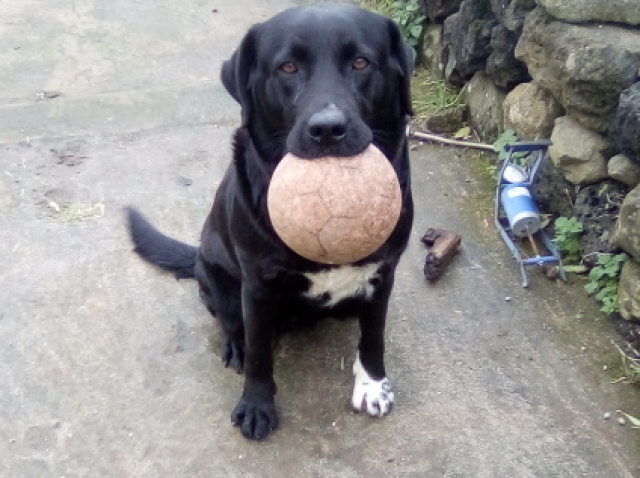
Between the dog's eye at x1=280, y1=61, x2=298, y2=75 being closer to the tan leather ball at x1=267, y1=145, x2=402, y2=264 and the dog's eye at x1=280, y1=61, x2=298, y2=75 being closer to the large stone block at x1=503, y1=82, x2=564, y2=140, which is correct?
the tan leather ball at x1=267, y1=145, x2=402, y2=264

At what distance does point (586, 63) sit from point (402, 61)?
1053 millimetres

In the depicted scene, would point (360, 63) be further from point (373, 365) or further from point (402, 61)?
point (373, 365)

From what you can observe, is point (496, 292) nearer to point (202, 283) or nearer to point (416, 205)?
point (416, 205)

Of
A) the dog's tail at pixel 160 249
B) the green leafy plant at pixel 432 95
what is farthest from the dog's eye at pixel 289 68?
the green leafy plant at pixel 432 95

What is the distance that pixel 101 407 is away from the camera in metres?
2.90

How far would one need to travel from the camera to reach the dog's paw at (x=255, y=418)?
9.06 feet

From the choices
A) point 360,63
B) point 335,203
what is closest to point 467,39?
point 360,63

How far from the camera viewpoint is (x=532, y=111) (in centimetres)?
384

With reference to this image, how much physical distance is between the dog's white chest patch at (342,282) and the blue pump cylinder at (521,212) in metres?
1.09

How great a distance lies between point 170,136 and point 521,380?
2382mm

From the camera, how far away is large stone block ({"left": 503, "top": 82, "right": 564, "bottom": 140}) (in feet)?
12.3

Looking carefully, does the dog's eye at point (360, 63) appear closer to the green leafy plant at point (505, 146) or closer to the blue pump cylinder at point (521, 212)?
the blue pump cylinder at point (521, 212)

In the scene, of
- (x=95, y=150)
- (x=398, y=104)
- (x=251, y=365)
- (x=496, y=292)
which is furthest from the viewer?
(x=95, y=150)

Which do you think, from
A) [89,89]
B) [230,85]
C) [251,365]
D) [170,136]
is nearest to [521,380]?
[251,365]
